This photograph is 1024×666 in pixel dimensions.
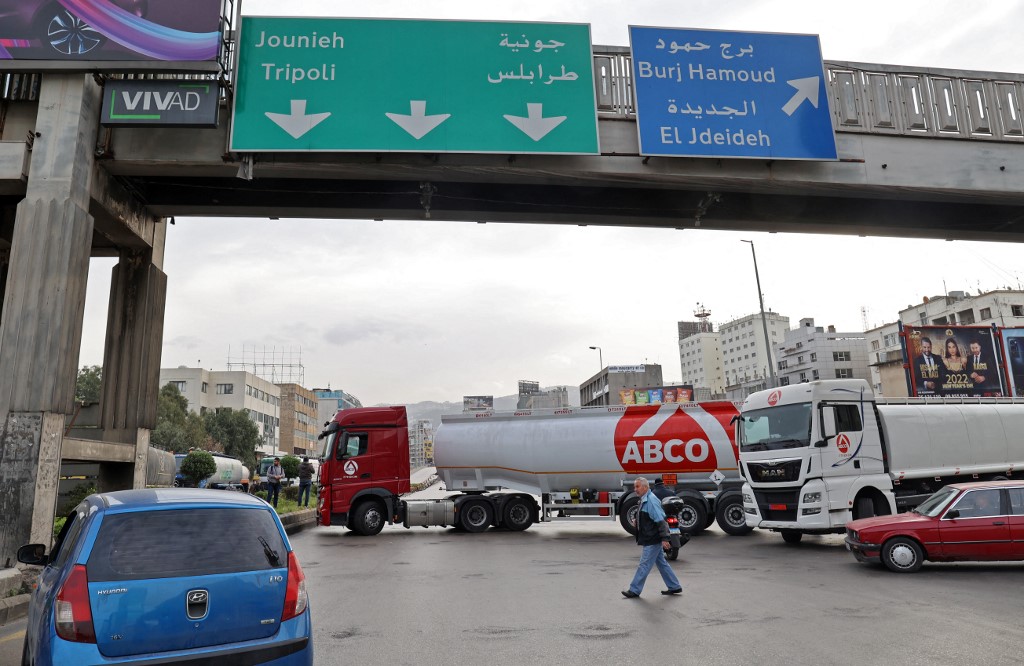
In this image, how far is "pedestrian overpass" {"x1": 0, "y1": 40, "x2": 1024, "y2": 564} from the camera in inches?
455

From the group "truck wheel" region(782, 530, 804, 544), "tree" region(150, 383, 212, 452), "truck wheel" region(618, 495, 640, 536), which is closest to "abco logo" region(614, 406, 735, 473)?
"truck wheel" region(618, 495, 640, 536)

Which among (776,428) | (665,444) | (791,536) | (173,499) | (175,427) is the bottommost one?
(791,536)

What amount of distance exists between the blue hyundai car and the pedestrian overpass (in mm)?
8672

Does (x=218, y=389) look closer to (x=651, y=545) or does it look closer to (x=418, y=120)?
(x=418, y=120)

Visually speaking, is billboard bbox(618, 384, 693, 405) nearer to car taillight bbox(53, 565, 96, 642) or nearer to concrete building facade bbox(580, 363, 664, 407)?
concrete building facade bbox(580, 363, 664, 407)

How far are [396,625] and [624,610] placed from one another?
8.38 ft

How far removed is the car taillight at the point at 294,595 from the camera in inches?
167

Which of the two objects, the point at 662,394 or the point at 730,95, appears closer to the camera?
the point at 730,95

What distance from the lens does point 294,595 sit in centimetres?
429

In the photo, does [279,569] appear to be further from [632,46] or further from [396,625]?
[632,46]

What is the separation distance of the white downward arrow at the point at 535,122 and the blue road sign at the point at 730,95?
1.72 meters

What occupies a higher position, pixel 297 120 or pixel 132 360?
pixel 297 120

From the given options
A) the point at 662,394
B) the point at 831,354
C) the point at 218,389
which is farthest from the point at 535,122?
the point at 831,354

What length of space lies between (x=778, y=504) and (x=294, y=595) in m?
12.3
